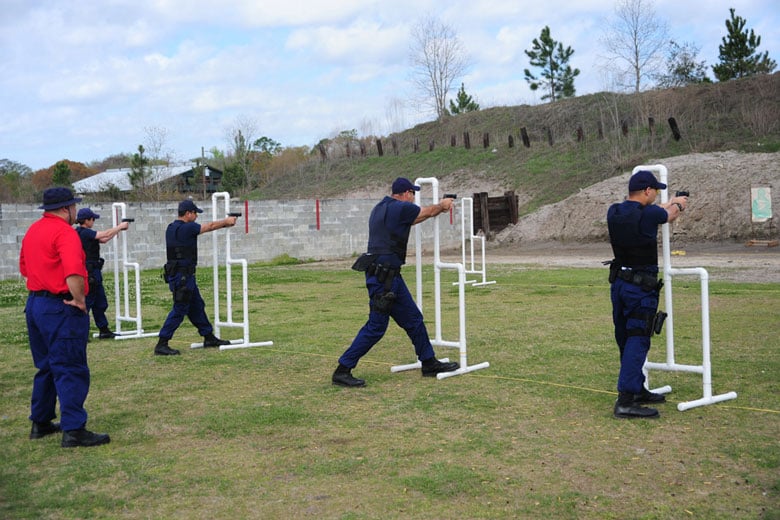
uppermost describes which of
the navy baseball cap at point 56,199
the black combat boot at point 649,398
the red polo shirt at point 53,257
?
the navy baseball cap at point 56,199

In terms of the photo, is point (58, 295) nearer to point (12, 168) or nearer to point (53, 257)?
point (53, 257)

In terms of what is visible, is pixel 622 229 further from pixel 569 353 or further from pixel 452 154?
pixel 452 154

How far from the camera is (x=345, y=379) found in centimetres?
862

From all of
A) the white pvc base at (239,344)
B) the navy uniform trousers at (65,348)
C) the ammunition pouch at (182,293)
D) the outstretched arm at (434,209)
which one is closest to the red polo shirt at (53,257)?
the navy uniform trousers at (65,348)

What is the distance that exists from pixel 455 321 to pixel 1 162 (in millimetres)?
64995

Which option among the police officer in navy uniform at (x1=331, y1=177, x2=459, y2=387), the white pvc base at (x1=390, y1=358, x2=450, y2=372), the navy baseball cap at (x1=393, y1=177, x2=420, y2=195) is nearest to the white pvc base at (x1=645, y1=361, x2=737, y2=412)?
the police officer in navy uniform at (x1=331, y1=177, x2=459, y2=387)

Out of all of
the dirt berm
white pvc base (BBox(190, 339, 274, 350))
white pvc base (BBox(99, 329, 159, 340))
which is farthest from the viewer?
the dirt berm

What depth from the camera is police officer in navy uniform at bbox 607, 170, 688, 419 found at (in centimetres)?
696

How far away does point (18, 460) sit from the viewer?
20.9ft

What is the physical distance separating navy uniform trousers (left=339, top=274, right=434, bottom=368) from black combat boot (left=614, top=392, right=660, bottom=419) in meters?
2.45

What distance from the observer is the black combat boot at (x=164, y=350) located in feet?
36.0

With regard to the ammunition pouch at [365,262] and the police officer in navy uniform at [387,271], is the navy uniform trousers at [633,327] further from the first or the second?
the ammunition pouch at [365,262]

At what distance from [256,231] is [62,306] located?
2388 cm

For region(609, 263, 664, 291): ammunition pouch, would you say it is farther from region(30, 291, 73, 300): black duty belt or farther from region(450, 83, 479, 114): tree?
region(450, 83, 479, 114): tree
